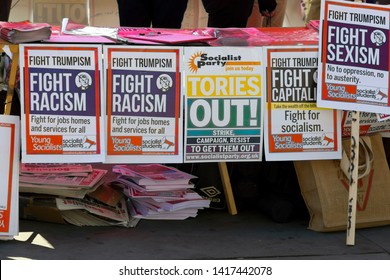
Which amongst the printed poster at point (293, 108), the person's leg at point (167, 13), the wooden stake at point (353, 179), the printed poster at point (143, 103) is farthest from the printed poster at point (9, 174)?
the wooden stake at point (353, 179)

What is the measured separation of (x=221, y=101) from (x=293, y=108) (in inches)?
17.1

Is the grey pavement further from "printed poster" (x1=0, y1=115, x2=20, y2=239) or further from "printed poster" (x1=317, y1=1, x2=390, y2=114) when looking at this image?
"printed poster" (x1=317, y1=1, x2=390, y2=114)

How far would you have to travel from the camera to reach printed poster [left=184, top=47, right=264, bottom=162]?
15.3ft

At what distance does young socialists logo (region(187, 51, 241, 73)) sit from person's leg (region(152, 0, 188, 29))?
117 centimetres

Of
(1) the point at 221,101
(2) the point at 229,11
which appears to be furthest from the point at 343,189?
(2) the point at 229,11

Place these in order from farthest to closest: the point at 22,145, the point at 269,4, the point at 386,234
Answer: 1. the point at 269,4
2. the point at 386,234
3. the point at 22,145

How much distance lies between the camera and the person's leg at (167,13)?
5723 mm

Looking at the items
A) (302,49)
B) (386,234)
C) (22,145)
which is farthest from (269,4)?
(22,145)

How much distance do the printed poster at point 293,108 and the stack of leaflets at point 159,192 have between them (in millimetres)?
617

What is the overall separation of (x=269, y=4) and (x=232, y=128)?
1932 mm

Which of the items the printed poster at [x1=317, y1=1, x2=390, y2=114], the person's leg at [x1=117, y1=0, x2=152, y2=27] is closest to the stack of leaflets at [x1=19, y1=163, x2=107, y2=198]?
the person's leg at [x1=117, y1=0, x2=152, y2=27]

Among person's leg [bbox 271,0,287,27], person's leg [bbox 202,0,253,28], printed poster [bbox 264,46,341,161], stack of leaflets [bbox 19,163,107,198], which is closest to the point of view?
printed poster [bbox 264,46,341,161]

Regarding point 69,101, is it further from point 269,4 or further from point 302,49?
point 269,4

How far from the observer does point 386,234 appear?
4.92m
